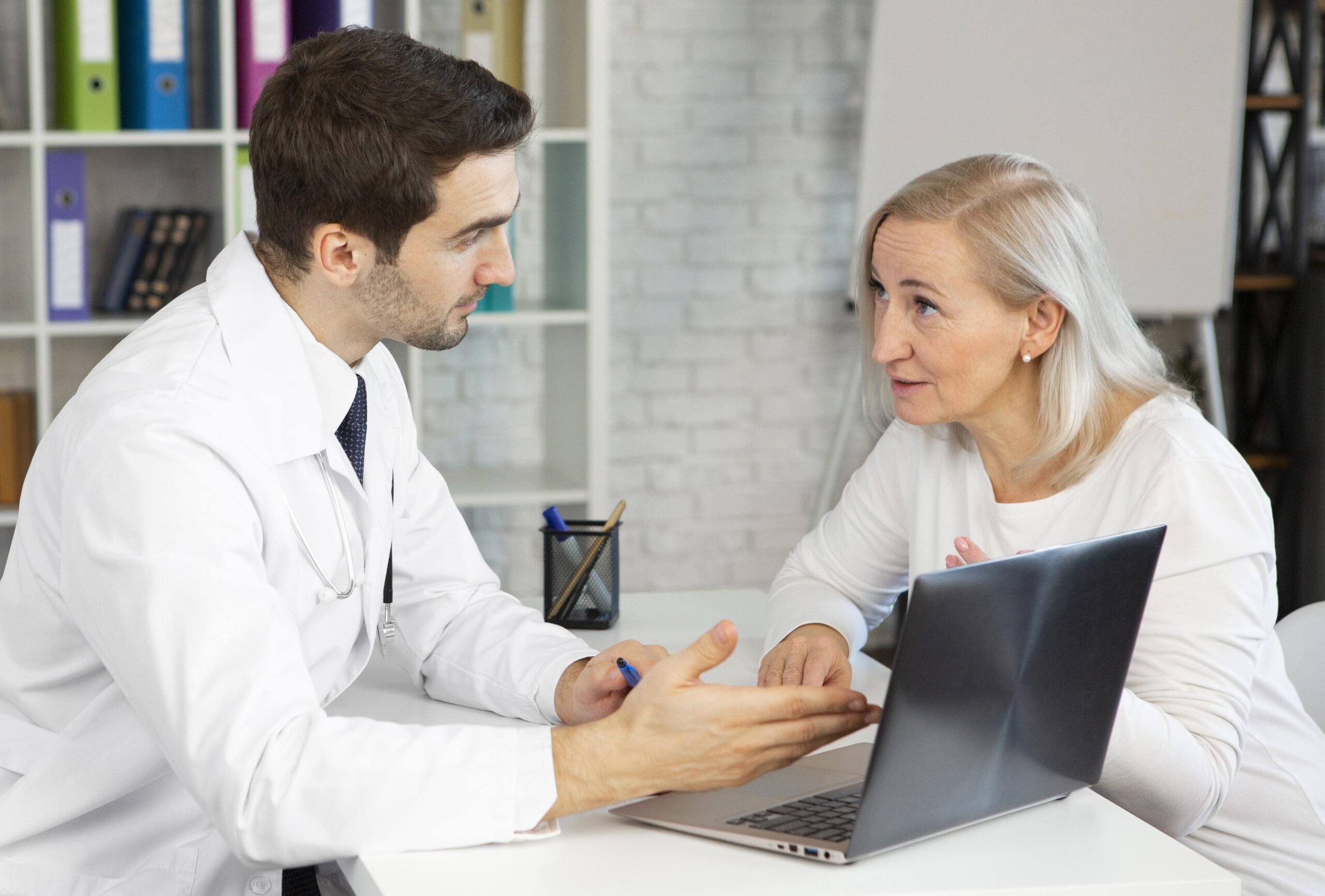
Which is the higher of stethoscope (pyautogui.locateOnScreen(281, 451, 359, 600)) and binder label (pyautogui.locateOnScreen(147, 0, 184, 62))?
binder label (pyautogui.locateOnScreen(147, 0, 184, 62))

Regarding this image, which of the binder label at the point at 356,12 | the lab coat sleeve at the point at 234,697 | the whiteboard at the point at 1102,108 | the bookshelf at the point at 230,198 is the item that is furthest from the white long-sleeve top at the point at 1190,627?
the binder label at the point at 356,12

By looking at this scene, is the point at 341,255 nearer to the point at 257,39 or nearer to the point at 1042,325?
the point at 1042,325

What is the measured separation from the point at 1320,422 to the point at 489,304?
2215 mm

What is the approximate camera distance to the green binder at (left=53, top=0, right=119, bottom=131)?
2.90 meters

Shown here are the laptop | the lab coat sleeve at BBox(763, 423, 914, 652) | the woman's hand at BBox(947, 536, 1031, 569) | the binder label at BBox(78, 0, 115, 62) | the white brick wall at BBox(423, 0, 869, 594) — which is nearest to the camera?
the laptop

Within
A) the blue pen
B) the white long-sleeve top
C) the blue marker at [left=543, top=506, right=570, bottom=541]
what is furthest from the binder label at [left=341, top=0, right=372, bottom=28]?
the blue pen

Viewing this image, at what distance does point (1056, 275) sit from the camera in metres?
1.63

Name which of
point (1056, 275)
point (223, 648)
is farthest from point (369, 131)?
point (1056, 275)

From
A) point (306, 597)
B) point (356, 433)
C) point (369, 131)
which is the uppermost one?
point (369, 131)

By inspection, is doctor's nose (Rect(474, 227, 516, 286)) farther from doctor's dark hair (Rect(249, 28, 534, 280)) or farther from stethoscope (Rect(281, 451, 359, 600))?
stethoscope (Rect(281, 451, 359, 600))

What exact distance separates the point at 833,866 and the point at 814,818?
83mm

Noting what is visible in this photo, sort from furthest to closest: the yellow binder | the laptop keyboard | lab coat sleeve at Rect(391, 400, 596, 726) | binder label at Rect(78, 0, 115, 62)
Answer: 1. the yellow binder
2. binder label at Rect(78, 0, 115, 62)
3. lab coat sleeve at Rect(391, 400, 596, 726)
4. the laptop keyboard

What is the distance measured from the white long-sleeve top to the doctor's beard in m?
0.56

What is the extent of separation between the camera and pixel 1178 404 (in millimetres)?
1643
